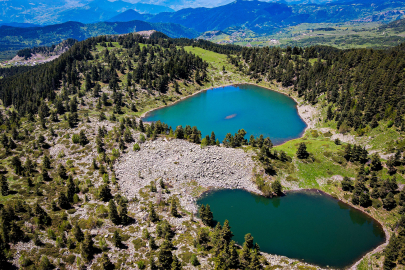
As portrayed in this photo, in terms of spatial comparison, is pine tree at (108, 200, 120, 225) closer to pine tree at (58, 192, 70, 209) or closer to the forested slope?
the forested slope

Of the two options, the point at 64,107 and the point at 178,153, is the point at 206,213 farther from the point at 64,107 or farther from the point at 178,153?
the point at 64,107

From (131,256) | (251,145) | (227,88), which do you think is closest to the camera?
(131,256)

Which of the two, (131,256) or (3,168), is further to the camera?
(3,168)

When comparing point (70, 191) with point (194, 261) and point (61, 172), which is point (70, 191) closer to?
point (61, 172)

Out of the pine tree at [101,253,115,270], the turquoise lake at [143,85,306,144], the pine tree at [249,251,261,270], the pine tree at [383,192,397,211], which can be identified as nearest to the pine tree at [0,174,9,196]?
the pine tree at [101,253,115,270]

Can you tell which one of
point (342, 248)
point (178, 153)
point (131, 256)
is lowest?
point (342, 248)

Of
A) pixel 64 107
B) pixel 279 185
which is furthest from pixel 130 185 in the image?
pixel 64 107

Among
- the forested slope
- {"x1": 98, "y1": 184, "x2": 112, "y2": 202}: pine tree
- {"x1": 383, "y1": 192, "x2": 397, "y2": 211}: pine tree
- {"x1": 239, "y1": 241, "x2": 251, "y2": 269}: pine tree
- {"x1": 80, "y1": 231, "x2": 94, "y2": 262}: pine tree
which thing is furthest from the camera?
{"x1": 98, "y1": 184, "x2": 112, "y2": 202}: pine tree
